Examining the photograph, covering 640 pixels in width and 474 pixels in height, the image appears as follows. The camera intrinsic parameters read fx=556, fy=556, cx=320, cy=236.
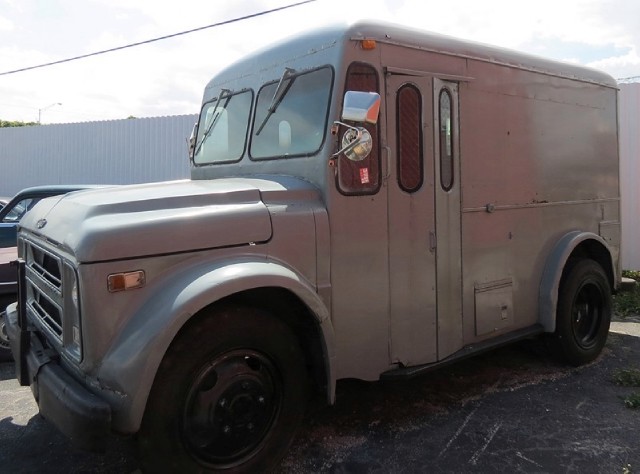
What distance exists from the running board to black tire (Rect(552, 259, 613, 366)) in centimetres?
34

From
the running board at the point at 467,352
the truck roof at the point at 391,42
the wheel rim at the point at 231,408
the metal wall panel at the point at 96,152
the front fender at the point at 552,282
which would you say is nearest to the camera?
the wheel rim at the point at 231,408

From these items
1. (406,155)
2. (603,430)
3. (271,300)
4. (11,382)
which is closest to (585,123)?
(406,155)

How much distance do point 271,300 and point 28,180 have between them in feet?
64.9

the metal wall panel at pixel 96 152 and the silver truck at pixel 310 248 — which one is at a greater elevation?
the metal wall panel at pixel 96 152

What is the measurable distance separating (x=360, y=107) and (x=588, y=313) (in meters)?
3.63

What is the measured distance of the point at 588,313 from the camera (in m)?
5.36

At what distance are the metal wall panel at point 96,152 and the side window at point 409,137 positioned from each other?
10.5 metres

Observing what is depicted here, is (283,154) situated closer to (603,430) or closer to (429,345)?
(429,345)

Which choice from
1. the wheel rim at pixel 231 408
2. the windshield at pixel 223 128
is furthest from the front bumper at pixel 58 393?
the windshield at pixel 223 128

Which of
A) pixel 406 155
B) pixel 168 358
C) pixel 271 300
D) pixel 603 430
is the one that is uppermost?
pixel 406 155

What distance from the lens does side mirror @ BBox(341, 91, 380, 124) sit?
3.01 meters

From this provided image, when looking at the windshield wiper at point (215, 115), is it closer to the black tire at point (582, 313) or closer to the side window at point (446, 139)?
the side window at point (446, 139)

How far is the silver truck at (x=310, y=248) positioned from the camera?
2.63m

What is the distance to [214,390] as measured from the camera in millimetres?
2842
